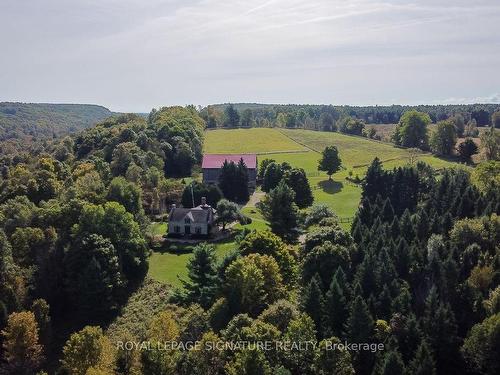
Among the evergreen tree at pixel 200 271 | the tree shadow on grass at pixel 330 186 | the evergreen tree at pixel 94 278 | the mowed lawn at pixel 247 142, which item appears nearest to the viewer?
the evergreen tree at pixel 200 271

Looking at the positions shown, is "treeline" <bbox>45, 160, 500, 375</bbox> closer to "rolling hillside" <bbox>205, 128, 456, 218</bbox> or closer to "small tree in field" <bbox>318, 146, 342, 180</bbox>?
"rolling hillside" <bbox>205, 128, 456, 218</bbox>

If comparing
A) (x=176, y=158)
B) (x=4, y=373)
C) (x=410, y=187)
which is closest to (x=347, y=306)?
(x=4, y=373)

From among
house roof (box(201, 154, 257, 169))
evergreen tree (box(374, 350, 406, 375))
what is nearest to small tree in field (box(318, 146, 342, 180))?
house roof (box(201, 154, 257, 169))

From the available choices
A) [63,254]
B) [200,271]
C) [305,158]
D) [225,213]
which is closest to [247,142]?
[305,158]

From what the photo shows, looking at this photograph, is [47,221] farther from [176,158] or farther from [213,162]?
[176,158]

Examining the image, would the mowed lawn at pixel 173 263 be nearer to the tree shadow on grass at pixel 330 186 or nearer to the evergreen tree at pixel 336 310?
the evergreen tree at pixel 336 310

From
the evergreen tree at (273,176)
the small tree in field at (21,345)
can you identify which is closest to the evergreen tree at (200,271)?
the small tree in field at (21,345)
